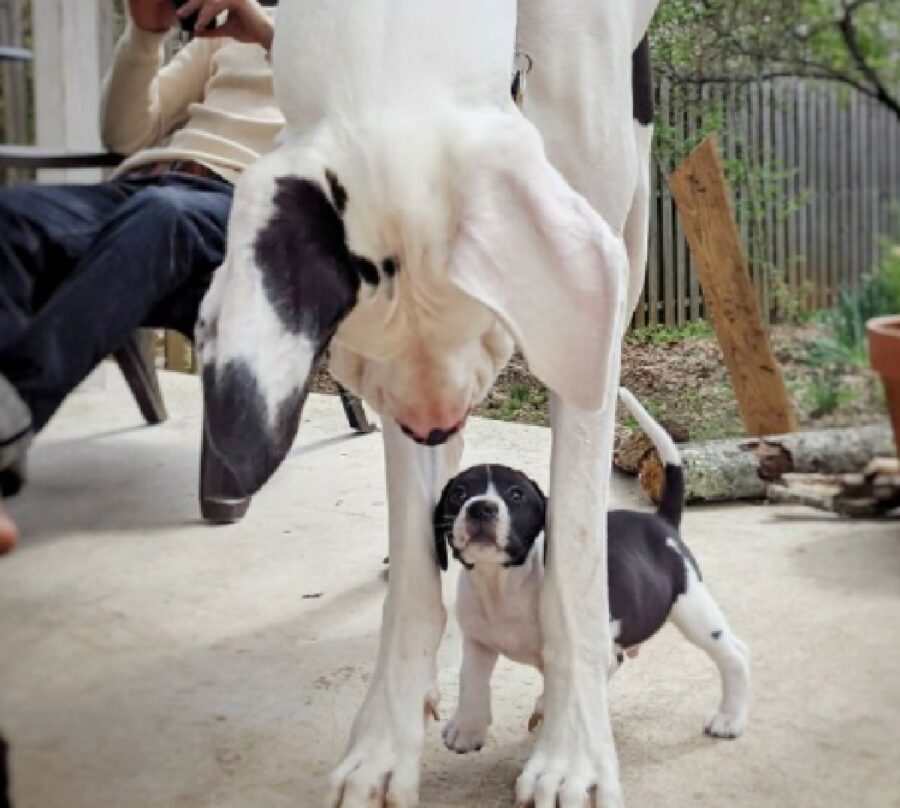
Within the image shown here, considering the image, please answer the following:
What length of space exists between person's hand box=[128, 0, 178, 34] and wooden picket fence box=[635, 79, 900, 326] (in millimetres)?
543

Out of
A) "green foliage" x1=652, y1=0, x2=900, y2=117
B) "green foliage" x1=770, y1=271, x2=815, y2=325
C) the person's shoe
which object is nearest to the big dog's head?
the person's shoe

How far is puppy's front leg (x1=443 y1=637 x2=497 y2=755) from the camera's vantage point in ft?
4.04

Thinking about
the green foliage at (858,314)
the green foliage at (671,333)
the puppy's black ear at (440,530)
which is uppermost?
the green foliage at (671,333)

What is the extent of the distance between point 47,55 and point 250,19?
0.77 feet

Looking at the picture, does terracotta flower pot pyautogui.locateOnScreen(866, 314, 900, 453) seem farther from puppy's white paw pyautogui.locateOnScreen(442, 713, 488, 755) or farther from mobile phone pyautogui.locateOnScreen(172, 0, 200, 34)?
mobile phone pyautogui.locateOnScreen(172, 0, 200, 34)

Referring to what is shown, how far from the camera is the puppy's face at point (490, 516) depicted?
1121 millimetres

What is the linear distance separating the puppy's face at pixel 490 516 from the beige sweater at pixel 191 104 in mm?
329

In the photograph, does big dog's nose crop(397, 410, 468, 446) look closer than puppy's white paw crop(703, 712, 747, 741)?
Yes

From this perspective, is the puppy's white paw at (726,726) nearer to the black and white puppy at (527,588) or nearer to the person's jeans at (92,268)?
the black and white puppy at (527,588)

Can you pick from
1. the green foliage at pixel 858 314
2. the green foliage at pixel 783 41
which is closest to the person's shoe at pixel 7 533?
the green foliage at pixel 783 41

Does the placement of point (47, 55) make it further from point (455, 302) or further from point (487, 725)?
point (487, 725)

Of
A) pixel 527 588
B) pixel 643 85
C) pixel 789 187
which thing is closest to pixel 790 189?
pixel 789 187

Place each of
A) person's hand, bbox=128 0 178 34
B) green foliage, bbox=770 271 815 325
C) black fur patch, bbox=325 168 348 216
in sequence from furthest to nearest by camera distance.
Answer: green foliage, bbox=770 271 815 325, person's hand, bbox=128 0 178 34, black fur patch, bbox=325 168 348 216

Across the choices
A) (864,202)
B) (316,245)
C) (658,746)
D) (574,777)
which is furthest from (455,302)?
(864,202)
